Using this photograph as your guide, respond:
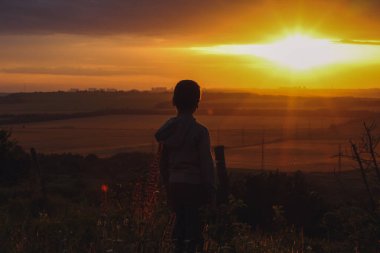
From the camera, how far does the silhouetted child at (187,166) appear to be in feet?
16.4

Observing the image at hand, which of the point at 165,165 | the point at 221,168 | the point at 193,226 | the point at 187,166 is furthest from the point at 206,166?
the point at 221,168

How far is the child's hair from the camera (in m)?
5.12

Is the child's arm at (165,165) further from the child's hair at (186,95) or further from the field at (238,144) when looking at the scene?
the field at (238,144)

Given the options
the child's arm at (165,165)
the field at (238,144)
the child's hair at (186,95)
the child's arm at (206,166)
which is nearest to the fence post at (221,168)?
the child's arm at (165,165)

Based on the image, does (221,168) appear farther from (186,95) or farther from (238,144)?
(238,144)

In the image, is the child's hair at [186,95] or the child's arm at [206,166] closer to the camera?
the child's arm at [206,166]

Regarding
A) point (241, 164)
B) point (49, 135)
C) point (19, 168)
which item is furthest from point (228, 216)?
point (49, 135)

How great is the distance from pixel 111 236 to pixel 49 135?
60.5 meters

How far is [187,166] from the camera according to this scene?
5066 mm

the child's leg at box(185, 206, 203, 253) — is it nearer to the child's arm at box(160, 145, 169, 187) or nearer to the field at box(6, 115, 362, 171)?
the child's arm at box(160, 145, 169, 187)

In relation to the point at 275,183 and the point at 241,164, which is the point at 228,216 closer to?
the point at 275,183

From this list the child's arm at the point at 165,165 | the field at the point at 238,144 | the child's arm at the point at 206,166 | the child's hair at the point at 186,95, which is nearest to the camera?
the child's arm at the point at 206,166

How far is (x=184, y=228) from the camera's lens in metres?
5.22

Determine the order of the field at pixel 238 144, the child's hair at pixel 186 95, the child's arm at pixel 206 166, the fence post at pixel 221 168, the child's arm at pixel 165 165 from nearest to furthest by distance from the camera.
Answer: the child's arm at pixel 206 166 < the child's hair at pixel 186 95 < the child's arm at pixel 165 165 < the fence post at pixel 221 168 < the field at pixel 238 144
